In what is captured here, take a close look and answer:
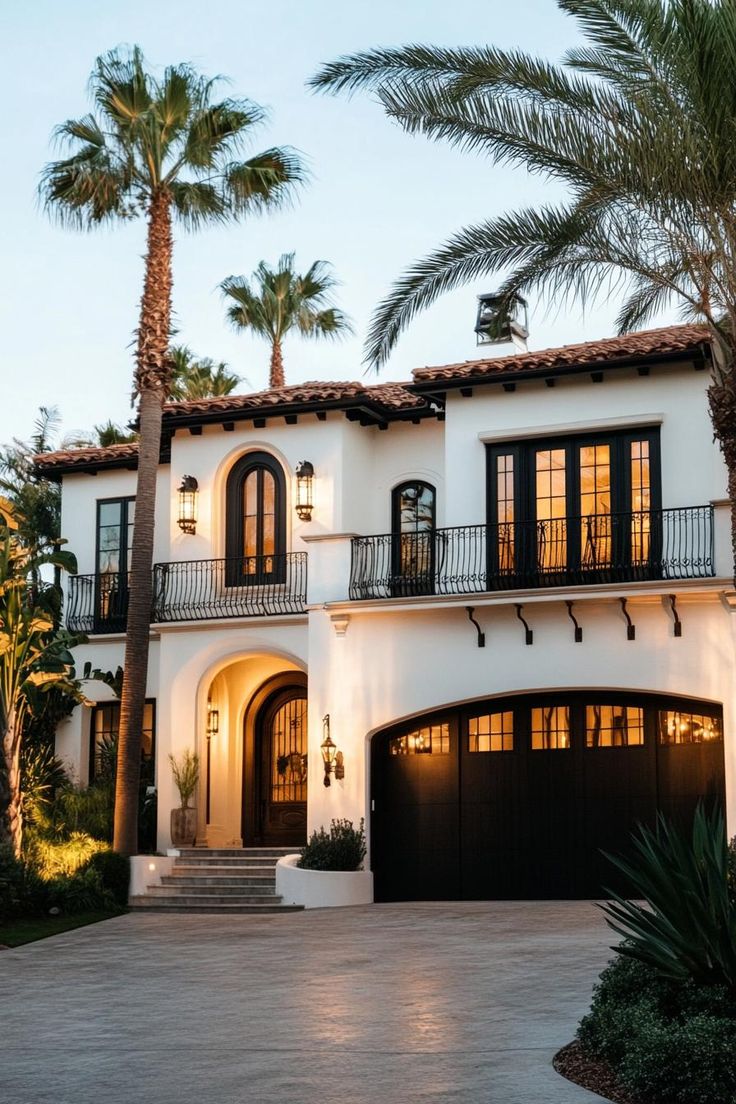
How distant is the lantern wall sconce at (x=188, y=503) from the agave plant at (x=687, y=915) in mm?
16771

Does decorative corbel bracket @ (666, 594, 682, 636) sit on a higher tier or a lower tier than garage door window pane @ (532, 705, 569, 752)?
higher

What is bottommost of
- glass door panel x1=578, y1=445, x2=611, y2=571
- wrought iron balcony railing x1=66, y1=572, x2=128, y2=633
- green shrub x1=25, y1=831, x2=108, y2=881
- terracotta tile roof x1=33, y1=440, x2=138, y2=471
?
green shrub x1=25, y1=831, x2=108, y2=881

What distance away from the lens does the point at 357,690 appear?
23.5 m

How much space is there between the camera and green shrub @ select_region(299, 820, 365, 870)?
2234 cm

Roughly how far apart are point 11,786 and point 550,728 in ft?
25.9

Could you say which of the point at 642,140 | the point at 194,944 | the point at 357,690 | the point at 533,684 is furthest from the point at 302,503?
the point at 642,140

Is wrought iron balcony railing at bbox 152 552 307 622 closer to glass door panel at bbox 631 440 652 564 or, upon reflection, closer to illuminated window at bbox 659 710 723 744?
glass door panel at bbox 631 440 652 564

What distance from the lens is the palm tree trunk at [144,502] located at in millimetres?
23297

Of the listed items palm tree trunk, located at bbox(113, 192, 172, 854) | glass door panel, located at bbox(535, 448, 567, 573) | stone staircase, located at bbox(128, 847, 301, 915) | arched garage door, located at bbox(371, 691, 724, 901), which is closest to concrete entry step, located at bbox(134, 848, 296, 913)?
stone staircase, located at bbox(128, 847, 301, 915)

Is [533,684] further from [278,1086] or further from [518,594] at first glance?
[278,1086]

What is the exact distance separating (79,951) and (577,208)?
1024 cm

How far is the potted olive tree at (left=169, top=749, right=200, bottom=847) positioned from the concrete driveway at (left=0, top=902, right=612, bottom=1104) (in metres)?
4.47

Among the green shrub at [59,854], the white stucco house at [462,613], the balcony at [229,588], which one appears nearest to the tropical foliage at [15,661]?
the green shrub at [59,854]

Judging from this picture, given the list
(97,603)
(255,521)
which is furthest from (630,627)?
(97,603)
